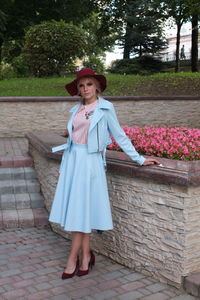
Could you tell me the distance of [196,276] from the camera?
4.08m

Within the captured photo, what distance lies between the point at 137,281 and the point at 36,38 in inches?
496

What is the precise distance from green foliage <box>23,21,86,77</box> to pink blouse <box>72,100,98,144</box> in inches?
444

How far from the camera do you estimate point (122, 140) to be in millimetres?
4312

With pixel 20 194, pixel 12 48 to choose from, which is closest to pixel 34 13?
pixel 12 48

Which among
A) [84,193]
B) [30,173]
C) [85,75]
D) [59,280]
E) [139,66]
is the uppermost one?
[139,66]

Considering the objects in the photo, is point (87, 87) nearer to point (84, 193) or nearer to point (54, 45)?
point (84, 193)

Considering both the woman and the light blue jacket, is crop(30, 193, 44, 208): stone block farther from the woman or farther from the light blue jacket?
the light blue jacket

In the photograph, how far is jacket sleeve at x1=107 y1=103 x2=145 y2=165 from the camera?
4.29m

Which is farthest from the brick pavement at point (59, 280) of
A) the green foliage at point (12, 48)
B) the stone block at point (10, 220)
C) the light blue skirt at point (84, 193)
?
the green foliage at point (12, 48)

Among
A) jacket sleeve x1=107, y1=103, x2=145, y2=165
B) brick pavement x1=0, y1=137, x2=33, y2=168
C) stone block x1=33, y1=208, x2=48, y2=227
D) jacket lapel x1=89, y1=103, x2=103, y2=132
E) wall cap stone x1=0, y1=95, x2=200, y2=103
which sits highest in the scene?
wall cap stone x1=0, y1=95, x2=200, y2=103

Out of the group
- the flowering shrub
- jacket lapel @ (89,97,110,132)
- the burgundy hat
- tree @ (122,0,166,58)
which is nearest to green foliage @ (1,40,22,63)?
tree @ (122,0,166,58)

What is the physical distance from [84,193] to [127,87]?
10556 millimetres

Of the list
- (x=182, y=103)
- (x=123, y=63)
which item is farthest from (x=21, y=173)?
(x=123, y=63)

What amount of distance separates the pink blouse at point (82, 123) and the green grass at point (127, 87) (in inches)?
357
